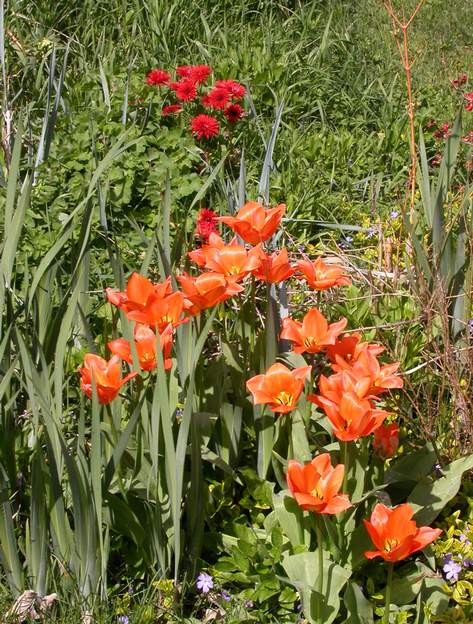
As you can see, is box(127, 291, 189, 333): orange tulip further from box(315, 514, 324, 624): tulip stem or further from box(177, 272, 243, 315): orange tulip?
box(315, 514, 324, 624): tulip stem

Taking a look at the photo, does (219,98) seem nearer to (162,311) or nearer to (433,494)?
(162,311)

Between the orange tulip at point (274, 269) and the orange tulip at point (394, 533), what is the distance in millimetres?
545

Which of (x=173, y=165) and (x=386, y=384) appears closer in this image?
(x=386, y=384)

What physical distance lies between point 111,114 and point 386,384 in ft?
6.70

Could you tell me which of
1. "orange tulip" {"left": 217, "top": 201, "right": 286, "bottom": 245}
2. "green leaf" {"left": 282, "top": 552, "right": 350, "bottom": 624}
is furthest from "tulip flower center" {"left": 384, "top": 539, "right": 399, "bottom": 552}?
"orange tulip" {"left": 217, "top": 201, "right": 286, "bottom": 245}

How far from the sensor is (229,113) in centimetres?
344

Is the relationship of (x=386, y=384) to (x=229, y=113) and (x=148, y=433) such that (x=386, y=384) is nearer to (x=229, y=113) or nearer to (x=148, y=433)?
(x=148, y=433)

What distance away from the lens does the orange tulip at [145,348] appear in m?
1.71

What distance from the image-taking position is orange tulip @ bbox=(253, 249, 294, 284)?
1852mm

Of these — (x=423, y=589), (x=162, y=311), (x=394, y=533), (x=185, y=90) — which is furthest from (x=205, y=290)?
(x=185, y=90)

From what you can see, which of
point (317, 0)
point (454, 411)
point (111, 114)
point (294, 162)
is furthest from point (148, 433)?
point (317, 0)

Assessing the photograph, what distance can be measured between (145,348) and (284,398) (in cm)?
28

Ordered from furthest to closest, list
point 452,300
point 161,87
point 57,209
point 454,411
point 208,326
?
point 161,87 < point 57,209 < point 452,300 < point 454,411 < point 208,326

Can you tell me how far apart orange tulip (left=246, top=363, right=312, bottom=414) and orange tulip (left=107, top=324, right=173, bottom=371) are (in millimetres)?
173
